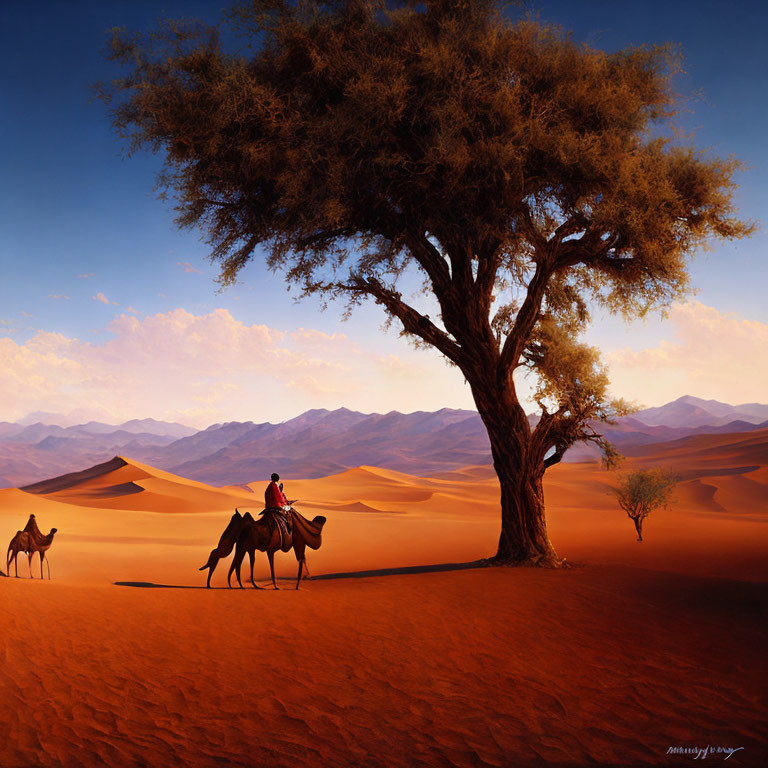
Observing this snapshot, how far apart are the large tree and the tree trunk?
0.04 metres

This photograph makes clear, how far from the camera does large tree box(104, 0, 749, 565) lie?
13.2m

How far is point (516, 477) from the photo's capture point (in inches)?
592

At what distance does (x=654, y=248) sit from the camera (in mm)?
13641

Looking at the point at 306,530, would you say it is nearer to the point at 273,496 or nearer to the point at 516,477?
the point at 273,496

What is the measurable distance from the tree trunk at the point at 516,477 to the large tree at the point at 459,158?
0.13 ft

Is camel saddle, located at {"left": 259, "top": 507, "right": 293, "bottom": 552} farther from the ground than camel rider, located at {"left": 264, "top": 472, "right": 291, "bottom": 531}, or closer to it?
closer to it

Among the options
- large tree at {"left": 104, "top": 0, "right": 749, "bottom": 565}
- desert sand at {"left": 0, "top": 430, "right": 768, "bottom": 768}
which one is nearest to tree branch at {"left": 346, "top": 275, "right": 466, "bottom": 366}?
large tree at {"left": 104, "top": 0, "right": 749, "bottom": 565}

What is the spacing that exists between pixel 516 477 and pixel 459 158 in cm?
805

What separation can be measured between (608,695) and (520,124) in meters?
11.5

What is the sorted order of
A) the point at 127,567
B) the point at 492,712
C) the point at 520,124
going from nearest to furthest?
the point at 492,712 < the point at 520,124 < the point at 127,567

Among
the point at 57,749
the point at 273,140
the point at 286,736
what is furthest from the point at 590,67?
the point at 57,749

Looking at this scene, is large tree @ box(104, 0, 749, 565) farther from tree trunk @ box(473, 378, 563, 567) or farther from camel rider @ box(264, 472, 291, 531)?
camel rider @ box(264, 472, 291, 531)

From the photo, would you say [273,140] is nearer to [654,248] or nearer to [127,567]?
[654,248]

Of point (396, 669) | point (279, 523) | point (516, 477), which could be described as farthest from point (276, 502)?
point (516, 477)
